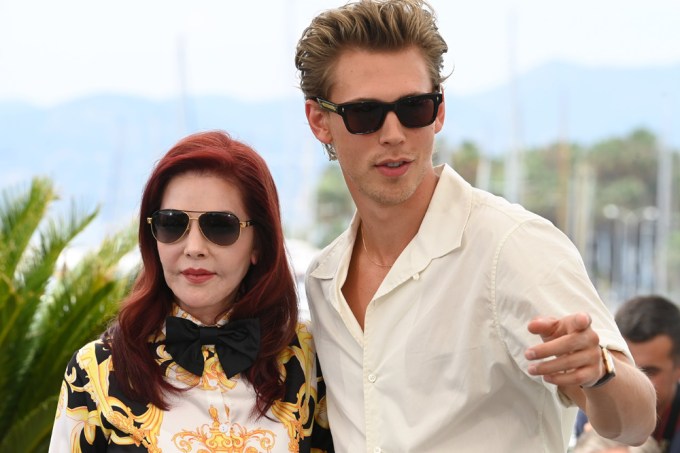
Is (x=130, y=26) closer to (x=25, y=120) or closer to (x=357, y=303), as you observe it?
(x=25, y=120)

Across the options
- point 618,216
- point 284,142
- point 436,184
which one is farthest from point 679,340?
point 618,216

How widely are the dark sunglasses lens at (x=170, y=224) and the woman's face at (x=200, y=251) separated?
0.5 inches

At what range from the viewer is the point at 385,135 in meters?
2.28

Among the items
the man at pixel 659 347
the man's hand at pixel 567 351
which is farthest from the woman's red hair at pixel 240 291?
the man at pixel 659 347

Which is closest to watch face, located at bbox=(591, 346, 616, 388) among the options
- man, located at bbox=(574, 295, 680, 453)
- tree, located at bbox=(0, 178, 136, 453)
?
man, located at bbox=(574, 295, 680, 453)

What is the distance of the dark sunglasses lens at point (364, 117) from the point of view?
2.30 metres

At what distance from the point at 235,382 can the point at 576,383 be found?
907 millimetres

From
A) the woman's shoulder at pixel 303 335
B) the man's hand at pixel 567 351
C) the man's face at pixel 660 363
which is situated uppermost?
the man's hand at pixel 567 351

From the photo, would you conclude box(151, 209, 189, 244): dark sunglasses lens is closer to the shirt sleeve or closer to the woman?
the woman

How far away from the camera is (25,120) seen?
14.3m

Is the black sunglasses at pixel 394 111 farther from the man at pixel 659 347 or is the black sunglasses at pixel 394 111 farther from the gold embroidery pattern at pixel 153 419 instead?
the man at pixel 659 347

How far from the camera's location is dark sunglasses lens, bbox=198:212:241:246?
2.31m

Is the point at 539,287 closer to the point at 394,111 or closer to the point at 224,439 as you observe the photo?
the point at 394,111

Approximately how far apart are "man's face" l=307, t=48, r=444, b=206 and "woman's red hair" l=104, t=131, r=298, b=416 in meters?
0.24
